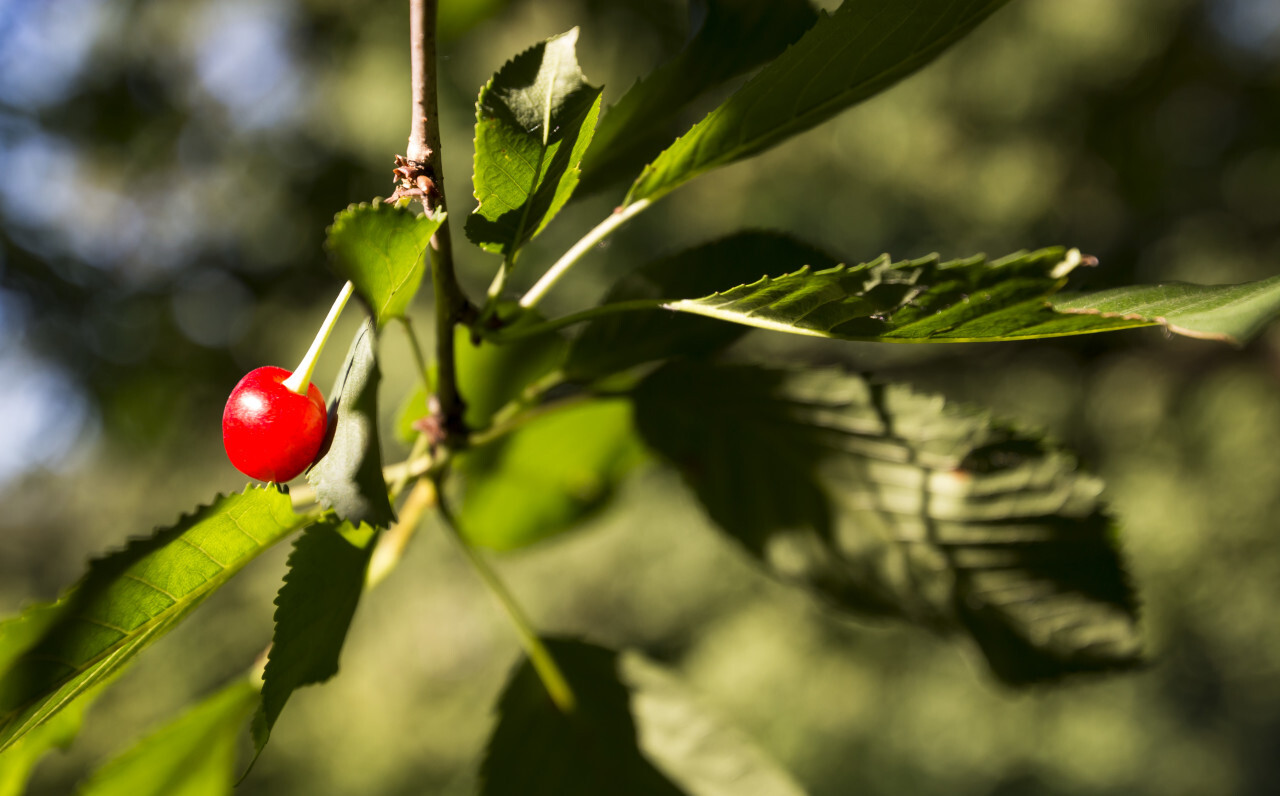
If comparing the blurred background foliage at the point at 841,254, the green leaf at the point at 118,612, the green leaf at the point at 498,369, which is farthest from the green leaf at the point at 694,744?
the blurred background foliage at the point at 841,254

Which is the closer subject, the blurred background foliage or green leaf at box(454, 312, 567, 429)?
green leaf at box(454, 312, 567, 429)

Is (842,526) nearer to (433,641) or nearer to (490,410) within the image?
(490,410)

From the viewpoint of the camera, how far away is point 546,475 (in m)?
0.71

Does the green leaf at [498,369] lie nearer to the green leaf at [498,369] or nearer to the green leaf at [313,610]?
the green leaf at [498,369]

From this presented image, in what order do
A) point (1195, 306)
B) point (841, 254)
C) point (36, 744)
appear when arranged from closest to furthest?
point (1195, 306) → point (36, 744) → point (841, 254)

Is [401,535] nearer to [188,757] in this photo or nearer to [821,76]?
[188,757]

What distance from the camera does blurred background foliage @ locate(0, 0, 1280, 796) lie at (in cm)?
209

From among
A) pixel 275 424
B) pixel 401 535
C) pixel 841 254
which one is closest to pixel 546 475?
pixel 401 535

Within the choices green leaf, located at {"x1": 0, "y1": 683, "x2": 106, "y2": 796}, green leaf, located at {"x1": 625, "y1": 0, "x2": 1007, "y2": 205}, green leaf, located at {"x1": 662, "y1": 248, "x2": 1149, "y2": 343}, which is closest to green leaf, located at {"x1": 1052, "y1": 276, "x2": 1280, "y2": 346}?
green leaf, located at {"x1": 662, "y1": 248, "x2": 1149, "y2": 343}

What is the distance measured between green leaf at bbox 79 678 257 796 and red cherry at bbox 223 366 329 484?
0.33 m

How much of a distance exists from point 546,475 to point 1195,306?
53cm

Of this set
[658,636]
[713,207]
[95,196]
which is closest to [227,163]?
[95,196]

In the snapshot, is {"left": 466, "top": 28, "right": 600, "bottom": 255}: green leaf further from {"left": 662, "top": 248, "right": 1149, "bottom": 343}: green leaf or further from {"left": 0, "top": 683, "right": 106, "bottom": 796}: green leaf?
{"left": 0, "top": 683, "right": 106, "bottom": 796}: green leaf

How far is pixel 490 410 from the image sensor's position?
0.57 meters
